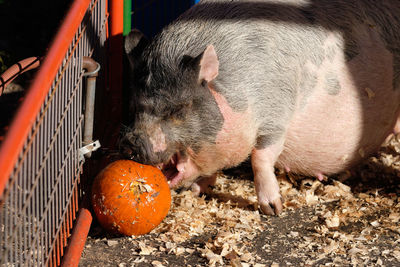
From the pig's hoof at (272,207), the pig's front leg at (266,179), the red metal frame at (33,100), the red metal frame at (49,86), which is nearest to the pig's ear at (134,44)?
the red metal frame at (49,86)

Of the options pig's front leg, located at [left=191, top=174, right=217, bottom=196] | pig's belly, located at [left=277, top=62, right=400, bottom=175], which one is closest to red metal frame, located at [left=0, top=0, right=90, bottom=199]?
pig's front leg, located at [left=191, top=174, right=217, bottom=196]

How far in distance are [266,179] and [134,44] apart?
3.74ft

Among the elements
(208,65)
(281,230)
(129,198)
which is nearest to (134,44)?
(208,65)

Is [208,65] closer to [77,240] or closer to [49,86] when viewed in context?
[77,240]

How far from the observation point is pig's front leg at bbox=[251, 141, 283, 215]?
367cm

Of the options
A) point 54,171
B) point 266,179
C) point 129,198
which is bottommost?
point 266,179

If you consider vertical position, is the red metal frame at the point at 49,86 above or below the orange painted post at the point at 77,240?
above

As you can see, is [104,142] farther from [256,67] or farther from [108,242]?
[256,67]

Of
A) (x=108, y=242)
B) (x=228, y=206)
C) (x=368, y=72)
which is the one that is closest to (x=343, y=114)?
(x=368, y=72)

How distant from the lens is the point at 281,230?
3.56 meters

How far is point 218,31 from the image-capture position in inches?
138

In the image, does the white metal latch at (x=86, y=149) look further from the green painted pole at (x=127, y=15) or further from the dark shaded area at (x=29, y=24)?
the dark shaded area at (x=29, y=24)

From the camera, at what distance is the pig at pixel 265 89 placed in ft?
11.1

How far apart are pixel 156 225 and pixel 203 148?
51 cm
